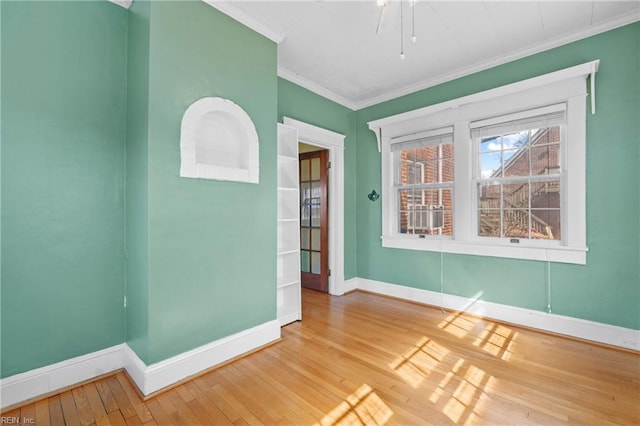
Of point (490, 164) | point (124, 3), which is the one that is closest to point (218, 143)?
point (124, 3)

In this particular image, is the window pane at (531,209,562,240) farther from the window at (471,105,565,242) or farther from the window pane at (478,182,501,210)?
the window pane at (478,182,501,210)

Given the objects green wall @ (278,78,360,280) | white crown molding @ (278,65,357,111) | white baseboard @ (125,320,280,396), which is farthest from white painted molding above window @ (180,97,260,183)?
white baseboard @ (125,320,280,396)

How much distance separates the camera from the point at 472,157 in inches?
131

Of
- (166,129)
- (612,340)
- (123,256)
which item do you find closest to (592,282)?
(612,340)

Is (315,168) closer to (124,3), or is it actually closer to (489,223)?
(489,223)

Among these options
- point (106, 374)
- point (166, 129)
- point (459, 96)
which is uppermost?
point (459, 96)

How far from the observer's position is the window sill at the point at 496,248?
8.84 feet

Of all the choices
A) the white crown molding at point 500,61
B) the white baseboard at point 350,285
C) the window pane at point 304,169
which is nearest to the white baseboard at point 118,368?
the white baseboard at point 350,285

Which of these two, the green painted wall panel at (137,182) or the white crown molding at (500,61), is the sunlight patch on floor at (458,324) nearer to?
the green painted wall panel at (137,182)

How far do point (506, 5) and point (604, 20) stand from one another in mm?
1016

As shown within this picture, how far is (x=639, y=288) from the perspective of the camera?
7.88 ft

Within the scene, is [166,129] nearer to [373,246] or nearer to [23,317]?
[23,317]

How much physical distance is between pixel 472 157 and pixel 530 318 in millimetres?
1865

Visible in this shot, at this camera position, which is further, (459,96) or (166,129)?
(459,96)
